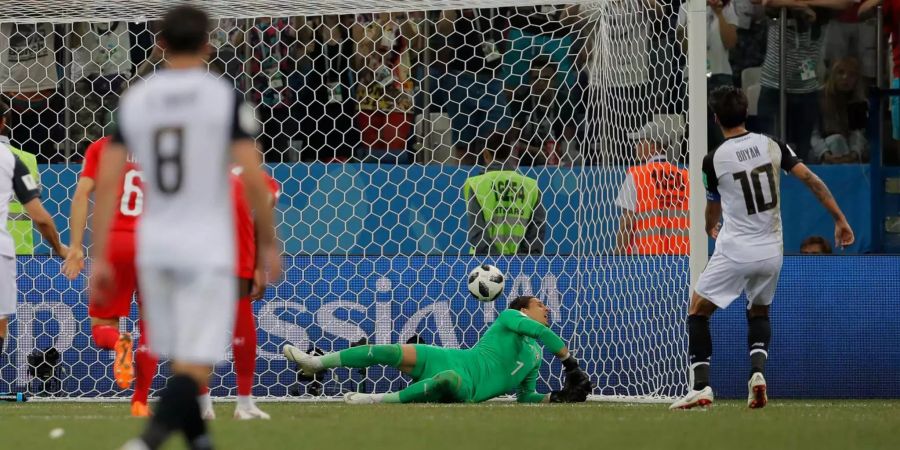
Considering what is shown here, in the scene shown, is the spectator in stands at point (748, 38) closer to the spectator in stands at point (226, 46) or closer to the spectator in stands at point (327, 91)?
the spectator in stands at point (327, 91)

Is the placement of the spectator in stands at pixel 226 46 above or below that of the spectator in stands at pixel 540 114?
above

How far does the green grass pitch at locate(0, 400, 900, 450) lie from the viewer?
6309 millimetres

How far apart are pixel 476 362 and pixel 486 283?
561 millimetres

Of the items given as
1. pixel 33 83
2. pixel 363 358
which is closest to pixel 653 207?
pixel 363 358

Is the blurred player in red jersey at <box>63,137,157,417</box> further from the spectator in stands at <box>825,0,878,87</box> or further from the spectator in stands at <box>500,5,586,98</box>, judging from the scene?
the spectator in stands at <box>825,0,878,87</box>

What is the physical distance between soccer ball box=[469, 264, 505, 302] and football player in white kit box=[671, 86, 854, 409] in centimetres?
158

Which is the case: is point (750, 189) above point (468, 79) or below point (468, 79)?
below

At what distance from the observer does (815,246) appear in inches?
490

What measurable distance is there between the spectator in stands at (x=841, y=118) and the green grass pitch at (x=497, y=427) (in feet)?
13.1

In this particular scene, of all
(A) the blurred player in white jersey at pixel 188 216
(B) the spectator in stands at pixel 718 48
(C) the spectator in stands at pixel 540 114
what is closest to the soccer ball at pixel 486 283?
(C) the spectator in stands at pixel 540 114

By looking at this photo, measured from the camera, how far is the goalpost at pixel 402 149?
11.1 meters

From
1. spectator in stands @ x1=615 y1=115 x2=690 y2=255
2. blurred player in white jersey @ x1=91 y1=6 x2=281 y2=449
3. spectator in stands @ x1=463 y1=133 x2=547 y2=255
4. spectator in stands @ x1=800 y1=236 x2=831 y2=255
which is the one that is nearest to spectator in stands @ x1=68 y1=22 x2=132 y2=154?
spectator in stands @ x1=463 y1=133 x2=547 y2=255

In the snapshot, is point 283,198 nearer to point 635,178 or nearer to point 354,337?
point 354,337

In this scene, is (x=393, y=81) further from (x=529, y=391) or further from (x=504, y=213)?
(x=529, y=391)
